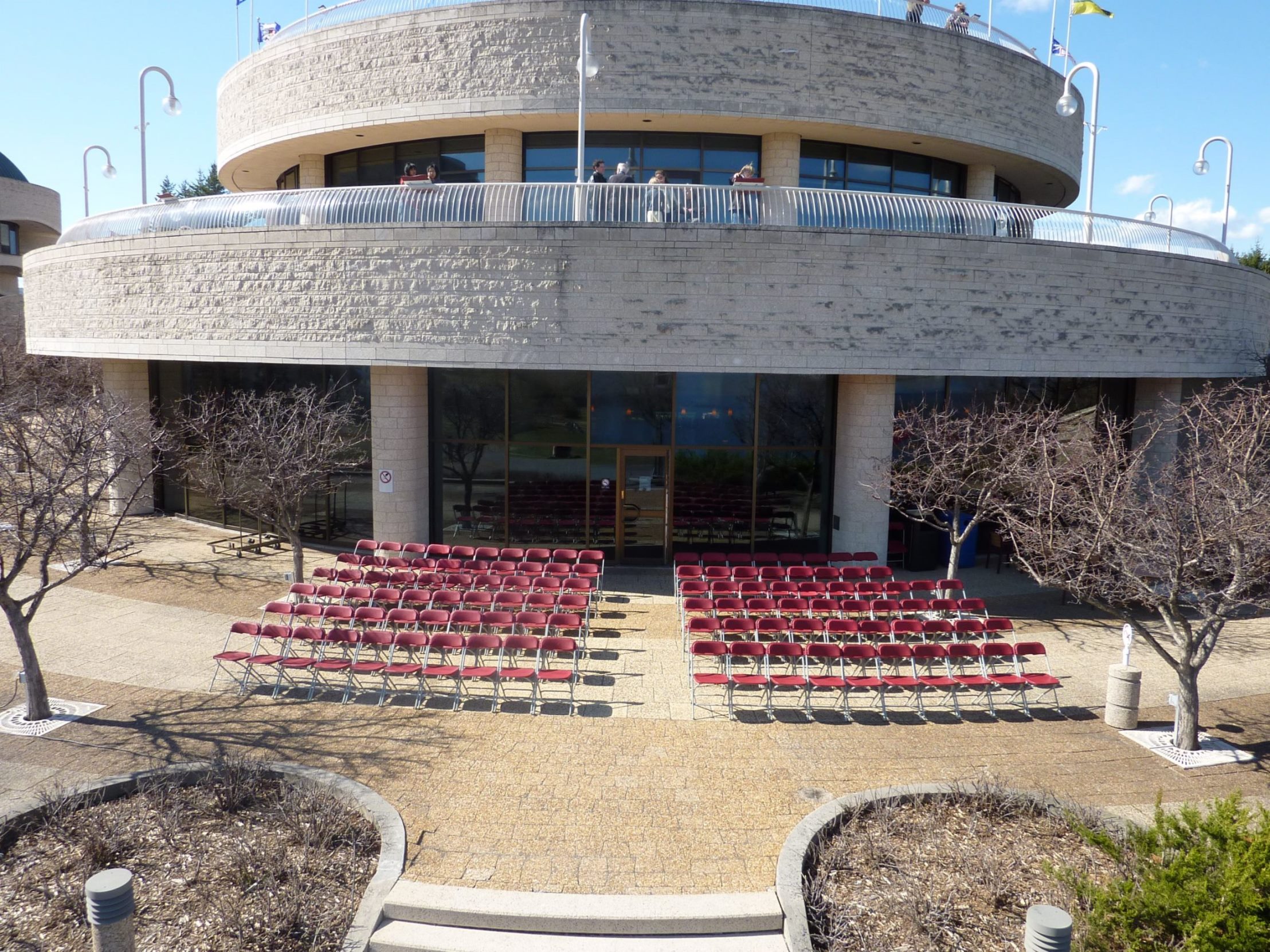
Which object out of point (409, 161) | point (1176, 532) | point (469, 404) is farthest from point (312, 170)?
point (1176, 532)

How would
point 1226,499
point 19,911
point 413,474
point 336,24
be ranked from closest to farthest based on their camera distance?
point 19,911 < point 1226,499 < point 413,474 < point 336,24

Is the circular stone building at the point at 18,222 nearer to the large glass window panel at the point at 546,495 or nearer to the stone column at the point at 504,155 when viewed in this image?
the stone column at the point at 504,155

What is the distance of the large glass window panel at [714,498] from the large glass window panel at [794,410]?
79cm

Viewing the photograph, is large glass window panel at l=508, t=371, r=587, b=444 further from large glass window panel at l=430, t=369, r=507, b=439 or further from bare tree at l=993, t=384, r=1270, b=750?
bare tree at l=993, t=384, r=1270, b=750

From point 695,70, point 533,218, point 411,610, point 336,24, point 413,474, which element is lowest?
point 411,610

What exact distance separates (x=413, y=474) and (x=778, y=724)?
1006 centimetres

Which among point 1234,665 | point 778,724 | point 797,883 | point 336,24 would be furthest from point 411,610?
point 336,24

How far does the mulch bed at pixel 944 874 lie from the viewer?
596cm

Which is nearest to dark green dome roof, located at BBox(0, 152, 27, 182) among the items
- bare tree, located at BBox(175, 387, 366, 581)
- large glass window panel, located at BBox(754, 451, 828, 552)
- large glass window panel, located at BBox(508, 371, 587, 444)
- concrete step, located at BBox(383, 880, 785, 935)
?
bare tree, located at BBox(175, 387, 366, 581)

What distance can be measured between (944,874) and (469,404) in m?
14.0

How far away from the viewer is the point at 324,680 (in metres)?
11.0

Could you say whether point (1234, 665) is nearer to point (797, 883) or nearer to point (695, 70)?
point (797, 883)

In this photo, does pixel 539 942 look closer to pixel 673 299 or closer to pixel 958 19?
pixel 673 299

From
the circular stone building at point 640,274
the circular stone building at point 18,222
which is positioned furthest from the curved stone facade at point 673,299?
the circular stone building at point 18,222
